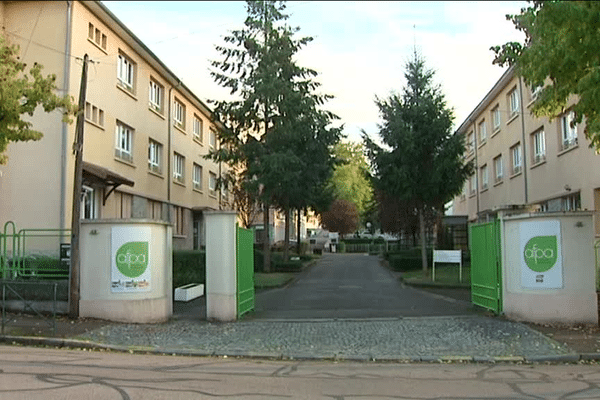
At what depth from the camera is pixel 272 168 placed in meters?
25.3

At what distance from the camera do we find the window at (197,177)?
34.6 m

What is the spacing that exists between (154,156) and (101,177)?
9003 mm

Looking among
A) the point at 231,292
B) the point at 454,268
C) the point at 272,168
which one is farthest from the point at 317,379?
the point at 454,268

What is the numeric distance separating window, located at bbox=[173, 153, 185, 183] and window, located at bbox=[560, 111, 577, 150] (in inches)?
718

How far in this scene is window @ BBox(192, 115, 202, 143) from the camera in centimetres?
3466

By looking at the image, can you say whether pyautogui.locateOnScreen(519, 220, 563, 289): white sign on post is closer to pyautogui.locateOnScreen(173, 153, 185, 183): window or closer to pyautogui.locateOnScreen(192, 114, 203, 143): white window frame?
pyautogui.locateOnScreen(173, 153, 185, 183): window

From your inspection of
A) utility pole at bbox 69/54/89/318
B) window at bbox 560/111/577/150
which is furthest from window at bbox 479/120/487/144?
utility pole at bbox 69/54/89/318

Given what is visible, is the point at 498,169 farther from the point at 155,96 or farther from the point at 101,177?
the point at 101,177

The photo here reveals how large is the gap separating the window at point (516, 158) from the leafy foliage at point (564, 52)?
17.8 metres

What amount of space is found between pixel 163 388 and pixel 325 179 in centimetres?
2525

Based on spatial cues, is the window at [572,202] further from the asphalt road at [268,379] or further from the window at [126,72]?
the window at [126,72]

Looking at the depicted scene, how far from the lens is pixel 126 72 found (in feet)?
78.8

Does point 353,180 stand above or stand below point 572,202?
above

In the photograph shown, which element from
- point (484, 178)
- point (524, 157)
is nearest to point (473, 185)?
point (484, 178)
